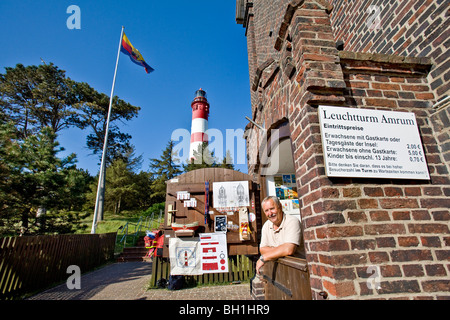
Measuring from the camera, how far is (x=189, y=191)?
563 centimetres

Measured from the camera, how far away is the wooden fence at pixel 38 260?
5.21 metres

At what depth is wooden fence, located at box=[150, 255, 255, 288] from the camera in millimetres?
5898

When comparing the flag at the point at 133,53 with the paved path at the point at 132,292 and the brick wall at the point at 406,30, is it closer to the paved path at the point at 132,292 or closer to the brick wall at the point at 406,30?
the paved path at the point at 132,292

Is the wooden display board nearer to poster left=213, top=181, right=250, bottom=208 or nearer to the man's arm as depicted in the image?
poster left=213, top=181, right=250, bottom=208

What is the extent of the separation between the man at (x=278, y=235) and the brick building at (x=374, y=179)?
290 mm

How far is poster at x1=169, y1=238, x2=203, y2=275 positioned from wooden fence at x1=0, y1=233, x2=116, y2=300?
4.07 m

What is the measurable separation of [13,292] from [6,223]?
3850 millimetres

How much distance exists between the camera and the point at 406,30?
2.53 meters

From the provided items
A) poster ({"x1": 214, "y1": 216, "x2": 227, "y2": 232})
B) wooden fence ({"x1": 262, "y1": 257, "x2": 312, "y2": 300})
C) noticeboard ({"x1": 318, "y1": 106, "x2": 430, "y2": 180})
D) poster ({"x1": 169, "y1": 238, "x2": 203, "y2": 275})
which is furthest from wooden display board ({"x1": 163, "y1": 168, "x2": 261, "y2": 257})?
noticeboard ({"x1": 318, "y1": 106, "x2": 430, "y2": 180})

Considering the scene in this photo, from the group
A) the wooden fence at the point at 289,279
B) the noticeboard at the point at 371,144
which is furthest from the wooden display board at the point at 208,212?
the noticeboard at the point at 371,144

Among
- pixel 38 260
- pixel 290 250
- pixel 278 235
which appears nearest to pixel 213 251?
pixel 278 235

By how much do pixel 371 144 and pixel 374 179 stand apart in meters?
0.35

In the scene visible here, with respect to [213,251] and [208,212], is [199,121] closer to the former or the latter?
[208,212]
